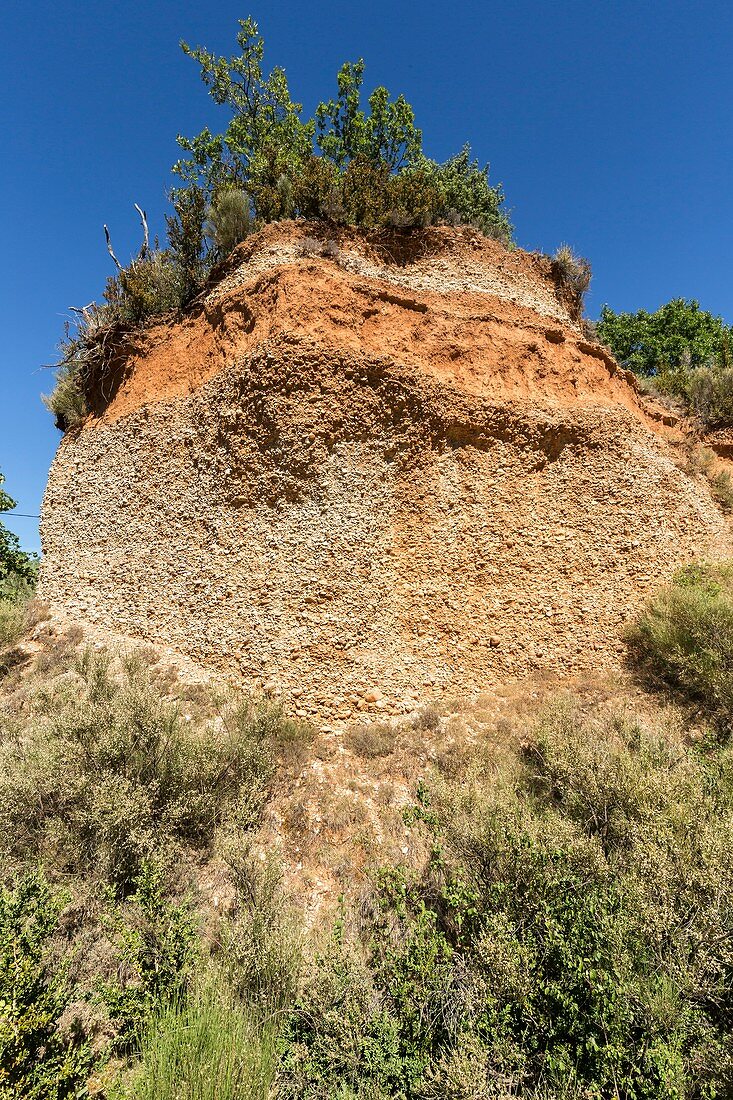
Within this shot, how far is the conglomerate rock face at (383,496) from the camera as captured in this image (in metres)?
6.96

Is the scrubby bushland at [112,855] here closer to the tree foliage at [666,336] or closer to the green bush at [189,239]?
the green bush at [189,239]

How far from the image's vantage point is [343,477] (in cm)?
720

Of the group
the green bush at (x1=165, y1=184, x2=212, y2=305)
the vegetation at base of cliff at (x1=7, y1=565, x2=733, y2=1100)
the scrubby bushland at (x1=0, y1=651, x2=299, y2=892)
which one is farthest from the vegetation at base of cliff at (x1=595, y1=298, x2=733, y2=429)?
the scrubby bushland at (x1=0, y1=651, x2=299, y2=892)

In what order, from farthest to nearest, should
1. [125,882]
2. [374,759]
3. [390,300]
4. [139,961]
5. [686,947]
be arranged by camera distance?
[390,300] < [374,759] < [125,882] < [139,961] < [686,947]

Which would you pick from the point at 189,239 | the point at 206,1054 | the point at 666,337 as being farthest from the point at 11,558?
the point at 666,337

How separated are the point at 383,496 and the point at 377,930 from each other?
17.2 ft

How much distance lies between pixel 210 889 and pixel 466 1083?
111 inches

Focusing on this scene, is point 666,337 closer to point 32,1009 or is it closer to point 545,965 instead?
point 545,965

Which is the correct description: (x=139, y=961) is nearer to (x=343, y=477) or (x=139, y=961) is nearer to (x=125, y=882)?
(x=125, y=882)

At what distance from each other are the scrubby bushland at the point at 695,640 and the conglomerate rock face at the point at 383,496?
375 mm

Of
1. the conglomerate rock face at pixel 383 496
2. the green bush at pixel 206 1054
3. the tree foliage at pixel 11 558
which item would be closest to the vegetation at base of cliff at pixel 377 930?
the green bush at pixel 206 1054

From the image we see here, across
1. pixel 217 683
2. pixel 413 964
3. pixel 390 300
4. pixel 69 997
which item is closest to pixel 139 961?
pixel 69 997

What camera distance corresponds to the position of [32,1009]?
2.93 m

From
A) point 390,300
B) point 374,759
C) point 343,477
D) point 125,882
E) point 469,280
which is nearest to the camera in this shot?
point 125,882
